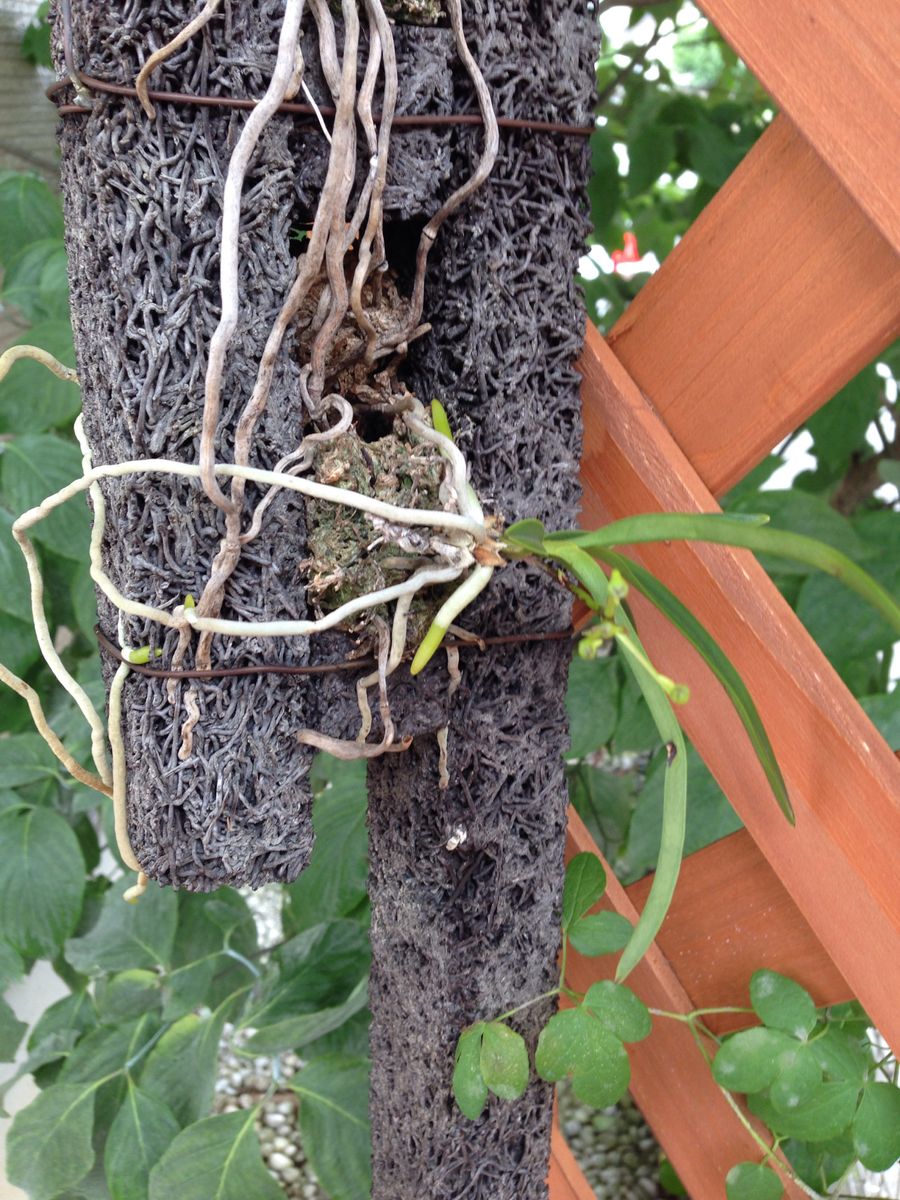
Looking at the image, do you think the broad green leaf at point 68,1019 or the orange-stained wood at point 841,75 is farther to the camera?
the broad green leaf at point 68,1019

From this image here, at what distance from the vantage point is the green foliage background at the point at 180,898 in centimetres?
65

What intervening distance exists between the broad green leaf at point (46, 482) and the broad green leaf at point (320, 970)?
302 mm

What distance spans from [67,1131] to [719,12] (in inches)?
28.4

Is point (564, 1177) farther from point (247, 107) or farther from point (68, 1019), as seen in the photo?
point (247, 107)

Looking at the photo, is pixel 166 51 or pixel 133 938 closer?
pixel 166 51

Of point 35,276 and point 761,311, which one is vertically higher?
point 761,311

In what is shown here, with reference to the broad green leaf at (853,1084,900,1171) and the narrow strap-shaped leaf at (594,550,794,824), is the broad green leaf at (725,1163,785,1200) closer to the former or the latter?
the broad green leaf at (853,1084,900,1171)

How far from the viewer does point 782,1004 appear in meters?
0.55

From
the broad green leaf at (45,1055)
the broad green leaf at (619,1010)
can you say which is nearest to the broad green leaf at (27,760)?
the broad green leaf at (45,1055)

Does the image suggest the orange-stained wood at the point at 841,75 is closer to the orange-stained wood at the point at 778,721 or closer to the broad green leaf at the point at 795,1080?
the orange-stained wood at the point at 778,721

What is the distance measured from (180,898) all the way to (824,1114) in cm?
51

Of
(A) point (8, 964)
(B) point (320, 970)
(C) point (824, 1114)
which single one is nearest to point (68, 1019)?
(A) point (8, 964)

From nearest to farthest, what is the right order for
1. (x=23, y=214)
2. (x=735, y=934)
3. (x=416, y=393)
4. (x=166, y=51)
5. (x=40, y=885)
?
(x=166, y=51) → (x=416, y=393) → (x=735, y=934) → (x=40, y=885) → (x=23, y=214)

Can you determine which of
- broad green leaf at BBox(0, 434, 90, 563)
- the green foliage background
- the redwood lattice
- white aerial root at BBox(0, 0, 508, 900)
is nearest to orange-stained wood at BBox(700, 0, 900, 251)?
the redwood lattice
